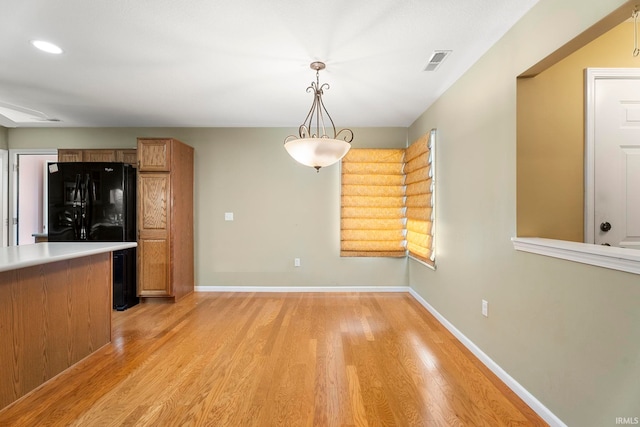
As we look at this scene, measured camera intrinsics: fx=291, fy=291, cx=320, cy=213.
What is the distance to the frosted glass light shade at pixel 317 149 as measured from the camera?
206 centimetres

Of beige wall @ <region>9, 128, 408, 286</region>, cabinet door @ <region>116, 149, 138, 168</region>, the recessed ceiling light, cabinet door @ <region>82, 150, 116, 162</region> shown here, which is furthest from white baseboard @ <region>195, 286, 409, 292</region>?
the recessed ceiling light

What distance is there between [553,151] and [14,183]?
6.40 metres

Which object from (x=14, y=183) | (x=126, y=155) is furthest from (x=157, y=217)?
(x=14, y=183)

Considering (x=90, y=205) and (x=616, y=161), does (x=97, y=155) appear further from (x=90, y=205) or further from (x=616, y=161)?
(x=616, y=161)

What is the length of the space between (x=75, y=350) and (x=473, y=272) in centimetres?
319

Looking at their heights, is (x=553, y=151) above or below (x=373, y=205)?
above

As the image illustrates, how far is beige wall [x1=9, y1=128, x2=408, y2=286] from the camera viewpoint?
4.22 metres

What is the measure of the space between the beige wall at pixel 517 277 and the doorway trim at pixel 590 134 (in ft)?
1.42

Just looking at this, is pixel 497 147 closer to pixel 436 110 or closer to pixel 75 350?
pixel 436 110

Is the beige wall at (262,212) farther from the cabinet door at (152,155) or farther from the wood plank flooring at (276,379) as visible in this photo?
the wood plank flooring at (276,379)

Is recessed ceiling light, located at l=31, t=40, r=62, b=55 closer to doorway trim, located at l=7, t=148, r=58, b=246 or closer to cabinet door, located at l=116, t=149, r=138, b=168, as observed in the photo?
cabinet door, located at l=116, t=149, r=138, b=168

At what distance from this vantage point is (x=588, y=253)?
4.43ft

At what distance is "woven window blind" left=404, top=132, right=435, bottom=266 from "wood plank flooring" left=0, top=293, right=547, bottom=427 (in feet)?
2.79

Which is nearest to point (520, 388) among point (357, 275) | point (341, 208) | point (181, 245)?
point (357, 275)
